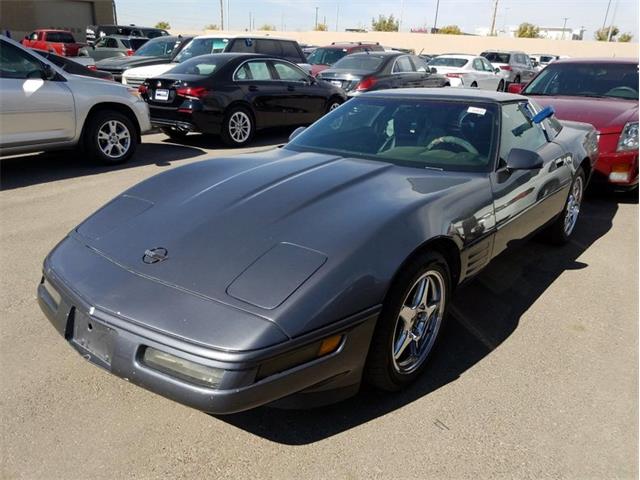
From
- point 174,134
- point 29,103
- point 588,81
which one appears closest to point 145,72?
point 174,134

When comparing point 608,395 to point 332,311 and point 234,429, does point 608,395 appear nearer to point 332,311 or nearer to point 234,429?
point 332,311

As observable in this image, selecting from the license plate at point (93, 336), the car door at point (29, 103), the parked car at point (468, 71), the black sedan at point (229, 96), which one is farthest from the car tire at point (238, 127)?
the parked car at point (468, 71)

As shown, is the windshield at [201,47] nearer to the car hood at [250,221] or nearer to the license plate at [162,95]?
the license plate at [162,95]

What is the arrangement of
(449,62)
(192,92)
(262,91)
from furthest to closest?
(449,62) < (262,91) < (192,92)

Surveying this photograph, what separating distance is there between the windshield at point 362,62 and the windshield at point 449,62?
6081 mm

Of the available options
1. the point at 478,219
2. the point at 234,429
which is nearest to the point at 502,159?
the point at 478,219

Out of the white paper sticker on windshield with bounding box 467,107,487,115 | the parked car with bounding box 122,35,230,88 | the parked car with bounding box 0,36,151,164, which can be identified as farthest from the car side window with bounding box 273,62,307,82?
the white paper sticker on windshield with bounding box 467,107,487,115

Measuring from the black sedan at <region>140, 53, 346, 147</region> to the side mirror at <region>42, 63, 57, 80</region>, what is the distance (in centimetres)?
205

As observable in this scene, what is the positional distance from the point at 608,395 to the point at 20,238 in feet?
14.7

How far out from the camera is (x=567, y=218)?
468cm

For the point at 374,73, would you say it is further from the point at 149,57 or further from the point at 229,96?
the point at 149,57

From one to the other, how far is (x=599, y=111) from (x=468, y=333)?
4.39 meters

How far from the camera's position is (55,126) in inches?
254

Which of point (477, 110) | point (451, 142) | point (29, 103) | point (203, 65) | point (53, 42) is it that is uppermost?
point (477, 110)
